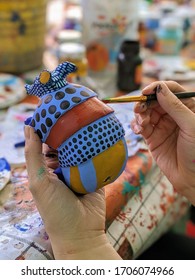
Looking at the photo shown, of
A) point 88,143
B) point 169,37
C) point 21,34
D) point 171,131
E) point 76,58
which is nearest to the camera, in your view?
point 88,143

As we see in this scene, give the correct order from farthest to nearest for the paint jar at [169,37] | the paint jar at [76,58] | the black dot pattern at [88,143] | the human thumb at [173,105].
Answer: the paint jar at [169,37] → the paint jar at [76,58] → the human thumb at [173,105] → the black dot pattern at [88,143]

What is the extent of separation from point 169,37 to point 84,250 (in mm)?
1003

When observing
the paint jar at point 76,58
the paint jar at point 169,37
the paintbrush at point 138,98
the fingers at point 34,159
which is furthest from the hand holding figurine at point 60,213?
the paint jar at point 169,37

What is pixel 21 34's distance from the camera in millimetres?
1213

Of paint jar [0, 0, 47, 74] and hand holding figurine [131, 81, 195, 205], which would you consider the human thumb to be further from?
paint jar [0, 0, 47, 74]

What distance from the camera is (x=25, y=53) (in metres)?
1.25

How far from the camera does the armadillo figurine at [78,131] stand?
611 mm

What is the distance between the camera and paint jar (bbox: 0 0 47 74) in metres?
1.18

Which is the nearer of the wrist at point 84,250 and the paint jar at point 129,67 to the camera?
the wrist at point 84,250

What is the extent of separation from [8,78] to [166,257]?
0.62 metres

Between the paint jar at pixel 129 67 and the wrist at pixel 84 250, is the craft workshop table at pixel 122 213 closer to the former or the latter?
the wrist at pixel 84 250

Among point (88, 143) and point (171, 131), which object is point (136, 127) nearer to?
point (171, 131)

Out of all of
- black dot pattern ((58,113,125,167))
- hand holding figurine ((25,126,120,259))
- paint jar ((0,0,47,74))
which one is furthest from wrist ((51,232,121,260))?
paint jar ((0,0,47,74))

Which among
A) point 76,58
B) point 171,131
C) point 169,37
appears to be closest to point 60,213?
point 171,131
